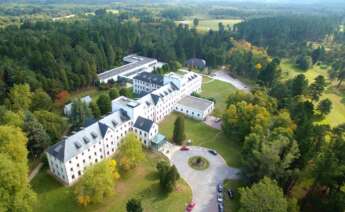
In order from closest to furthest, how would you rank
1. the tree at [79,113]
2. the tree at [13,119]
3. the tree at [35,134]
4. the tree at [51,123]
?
1. the tree at [13,119]
2. the tree at [35,134]
3. the tree at [51,123]
4. the tree at [79,113]

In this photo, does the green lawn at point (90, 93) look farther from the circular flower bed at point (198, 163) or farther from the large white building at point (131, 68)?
the circular flower bed at point (198, 163)

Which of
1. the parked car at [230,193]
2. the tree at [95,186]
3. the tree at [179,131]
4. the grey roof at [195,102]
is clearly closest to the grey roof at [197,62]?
the grey roof at [195,102]

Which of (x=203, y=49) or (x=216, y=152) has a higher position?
(x=203, y=49)

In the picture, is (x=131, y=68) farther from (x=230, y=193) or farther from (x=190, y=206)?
(x=190, y=206)

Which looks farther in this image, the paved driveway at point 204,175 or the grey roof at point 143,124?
the grey roof at point 143,124

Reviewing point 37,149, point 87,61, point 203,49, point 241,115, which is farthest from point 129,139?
point 203,49

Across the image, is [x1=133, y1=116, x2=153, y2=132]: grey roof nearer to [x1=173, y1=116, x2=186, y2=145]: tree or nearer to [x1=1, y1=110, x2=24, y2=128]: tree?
[x1=173, y1=116, x2=186, y2=145]: tree

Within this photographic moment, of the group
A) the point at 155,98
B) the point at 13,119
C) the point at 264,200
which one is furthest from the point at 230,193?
the point at 13,119

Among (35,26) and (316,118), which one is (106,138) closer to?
(316,118)
